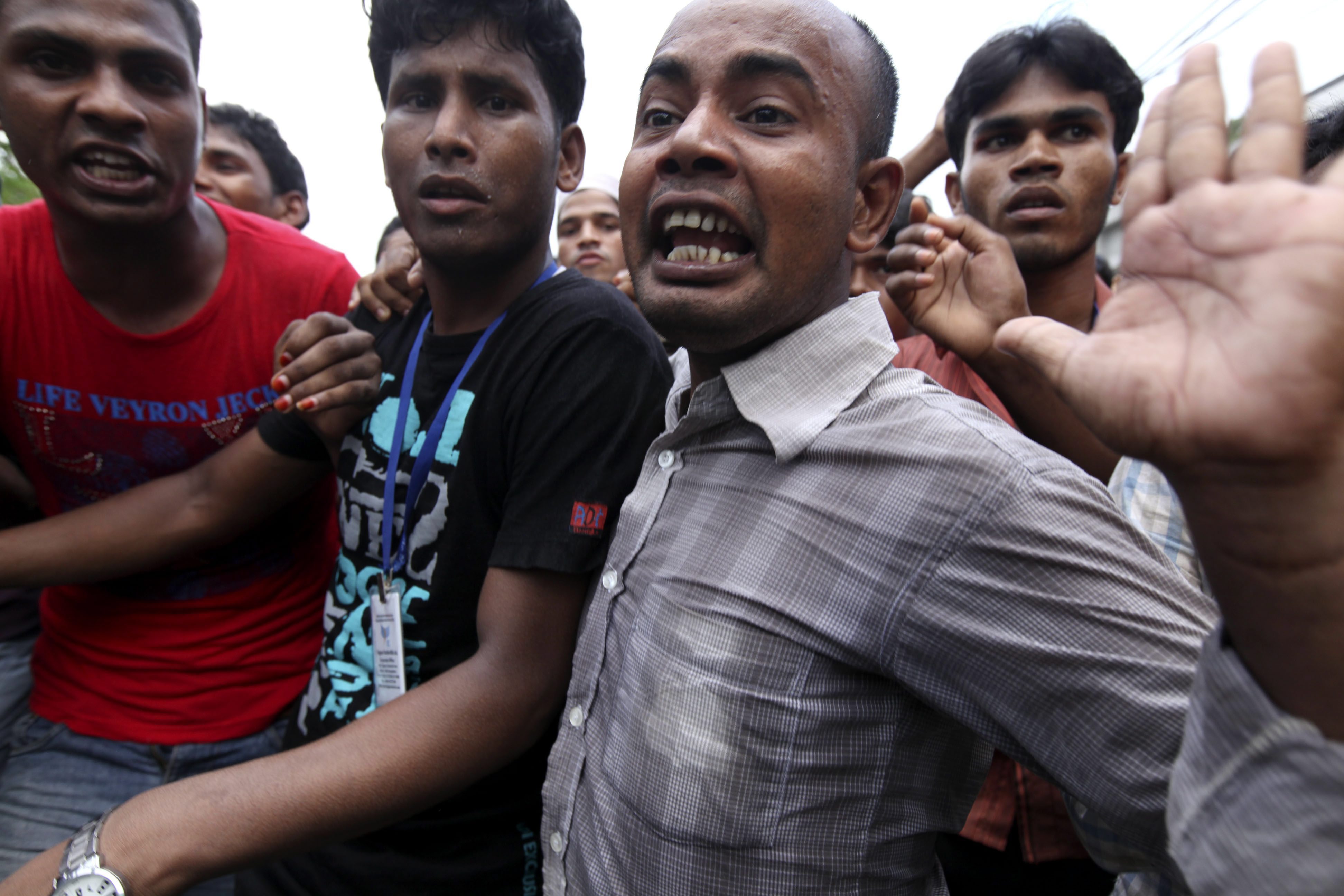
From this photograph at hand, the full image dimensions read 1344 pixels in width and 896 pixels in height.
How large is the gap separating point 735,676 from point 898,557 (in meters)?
0.31

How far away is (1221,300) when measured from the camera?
0.67 metres

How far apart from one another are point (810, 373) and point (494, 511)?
77cm

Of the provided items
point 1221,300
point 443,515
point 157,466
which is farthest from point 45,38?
point 1221,300

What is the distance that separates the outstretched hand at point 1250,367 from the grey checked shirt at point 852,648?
0.97 ft

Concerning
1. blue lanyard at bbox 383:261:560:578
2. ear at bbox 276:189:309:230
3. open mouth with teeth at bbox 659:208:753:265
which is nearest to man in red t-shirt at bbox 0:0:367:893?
blue lanyard at bbox 383:261:560:578

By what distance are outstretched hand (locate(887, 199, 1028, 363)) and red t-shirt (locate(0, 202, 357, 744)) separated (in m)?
1.76

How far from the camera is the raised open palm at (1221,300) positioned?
605mm

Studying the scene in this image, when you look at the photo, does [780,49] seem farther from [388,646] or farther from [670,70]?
[388,646]

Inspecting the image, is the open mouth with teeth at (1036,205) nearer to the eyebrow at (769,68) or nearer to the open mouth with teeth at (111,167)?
the eyebrow at (769,68)

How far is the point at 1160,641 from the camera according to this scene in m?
0.94

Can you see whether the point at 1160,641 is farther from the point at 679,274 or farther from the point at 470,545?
the point at 470,545

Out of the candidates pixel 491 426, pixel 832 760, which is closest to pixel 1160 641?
pixel 832 760

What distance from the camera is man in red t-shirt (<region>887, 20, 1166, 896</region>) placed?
5.94 ft

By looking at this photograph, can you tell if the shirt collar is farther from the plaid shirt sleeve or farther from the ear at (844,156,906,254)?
the plaid shirt sleeve
